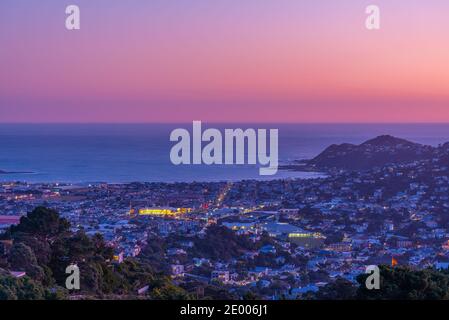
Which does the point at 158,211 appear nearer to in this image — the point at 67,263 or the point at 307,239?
the point at 307,239

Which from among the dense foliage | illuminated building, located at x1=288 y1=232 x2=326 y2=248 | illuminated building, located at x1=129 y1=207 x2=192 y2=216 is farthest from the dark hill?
the dense foliage

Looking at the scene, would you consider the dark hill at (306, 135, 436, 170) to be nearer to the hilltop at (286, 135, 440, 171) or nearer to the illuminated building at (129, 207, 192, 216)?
the hilltop at (286, 135, 440, 171)

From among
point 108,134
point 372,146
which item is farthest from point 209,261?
point 108,134

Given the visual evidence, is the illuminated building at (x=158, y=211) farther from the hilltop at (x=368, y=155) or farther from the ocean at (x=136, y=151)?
the hilltop at (x=368, y=155)

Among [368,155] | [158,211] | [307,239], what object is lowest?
[307,239]

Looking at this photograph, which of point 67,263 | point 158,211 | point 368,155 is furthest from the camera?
point 368,155

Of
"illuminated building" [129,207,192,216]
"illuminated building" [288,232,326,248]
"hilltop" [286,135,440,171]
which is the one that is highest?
"hilltop" [286,135,440,171]

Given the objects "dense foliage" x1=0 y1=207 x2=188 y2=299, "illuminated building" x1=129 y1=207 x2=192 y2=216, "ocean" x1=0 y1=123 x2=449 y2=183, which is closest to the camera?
"dense foliage" x1=0 y1=207 x2=188 y2=299

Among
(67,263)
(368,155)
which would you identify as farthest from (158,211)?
(368,155)
